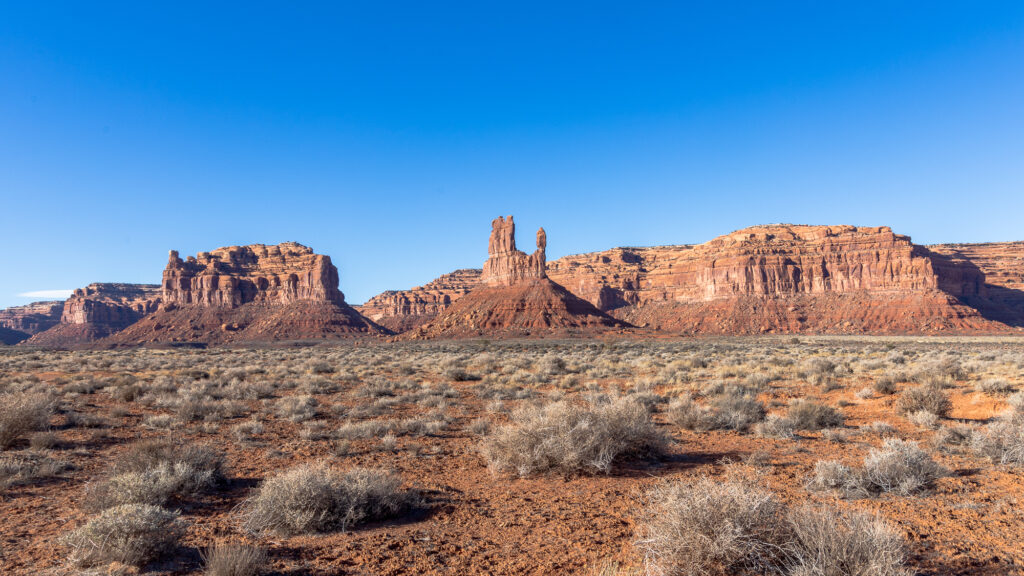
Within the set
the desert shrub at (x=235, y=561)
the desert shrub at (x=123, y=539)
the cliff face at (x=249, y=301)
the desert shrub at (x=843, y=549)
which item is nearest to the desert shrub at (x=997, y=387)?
the desert shrub at (x=843, y=549)

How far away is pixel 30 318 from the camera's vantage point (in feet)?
497

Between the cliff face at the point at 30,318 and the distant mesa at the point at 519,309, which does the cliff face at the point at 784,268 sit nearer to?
the distant mesa at the point at 519,309

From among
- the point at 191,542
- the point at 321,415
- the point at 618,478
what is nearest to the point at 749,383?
the point at 618,478

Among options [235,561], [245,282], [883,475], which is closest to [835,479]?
[883,475]

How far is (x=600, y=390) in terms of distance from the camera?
1709 centimetres

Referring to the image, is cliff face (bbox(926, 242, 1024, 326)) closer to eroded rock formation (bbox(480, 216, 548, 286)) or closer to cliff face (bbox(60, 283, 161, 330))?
eroded rock formation (bbox(480, 216, 548, 286))

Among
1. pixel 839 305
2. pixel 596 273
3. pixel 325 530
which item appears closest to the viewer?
pixel 325 530

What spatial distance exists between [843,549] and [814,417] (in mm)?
8216

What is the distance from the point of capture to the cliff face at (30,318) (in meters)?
141

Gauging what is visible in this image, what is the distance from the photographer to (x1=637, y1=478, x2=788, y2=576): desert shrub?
3723 mm

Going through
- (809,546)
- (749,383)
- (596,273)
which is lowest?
(749,383)

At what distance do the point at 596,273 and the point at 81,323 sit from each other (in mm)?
134193

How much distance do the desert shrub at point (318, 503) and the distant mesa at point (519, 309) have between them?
227ft

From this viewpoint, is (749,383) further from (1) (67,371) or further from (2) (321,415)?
(1) (67,371)
